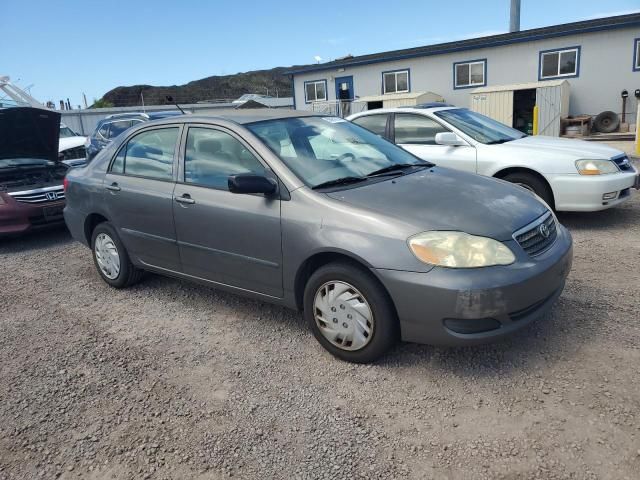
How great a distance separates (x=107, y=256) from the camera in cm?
479

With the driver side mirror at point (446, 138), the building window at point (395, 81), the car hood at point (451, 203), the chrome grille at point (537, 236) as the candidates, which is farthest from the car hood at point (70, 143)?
the building window at point (395, 81)

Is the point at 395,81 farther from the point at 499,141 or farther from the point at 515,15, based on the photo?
the point at 499,141

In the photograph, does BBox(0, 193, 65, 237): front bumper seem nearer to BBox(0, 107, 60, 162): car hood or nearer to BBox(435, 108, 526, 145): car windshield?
BBox(0, 107, 60, 162): car hood

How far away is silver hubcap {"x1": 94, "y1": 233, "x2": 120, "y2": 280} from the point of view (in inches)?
185

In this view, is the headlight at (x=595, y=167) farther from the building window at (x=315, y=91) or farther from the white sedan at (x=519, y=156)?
the building window at (x=315, y=91)

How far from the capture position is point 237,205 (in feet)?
11.6

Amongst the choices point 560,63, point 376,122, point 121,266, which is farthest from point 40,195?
point 560,63

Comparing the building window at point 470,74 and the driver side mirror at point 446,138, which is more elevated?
the building window at point 470,74

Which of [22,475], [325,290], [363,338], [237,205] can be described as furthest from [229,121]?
[22,475]

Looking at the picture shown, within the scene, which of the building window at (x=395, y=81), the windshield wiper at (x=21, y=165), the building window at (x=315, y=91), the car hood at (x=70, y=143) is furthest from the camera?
the building window at (x=315, y=91)

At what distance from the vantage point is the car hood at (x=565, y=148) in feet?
18.9

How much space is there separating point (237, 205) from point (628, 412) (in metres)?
2.61

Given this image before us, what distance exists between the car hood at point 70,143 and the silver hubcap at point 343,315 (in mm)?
10336

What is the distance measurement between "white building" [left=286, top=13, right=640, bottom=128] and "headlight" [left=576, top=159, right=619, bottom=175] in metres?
15.5
